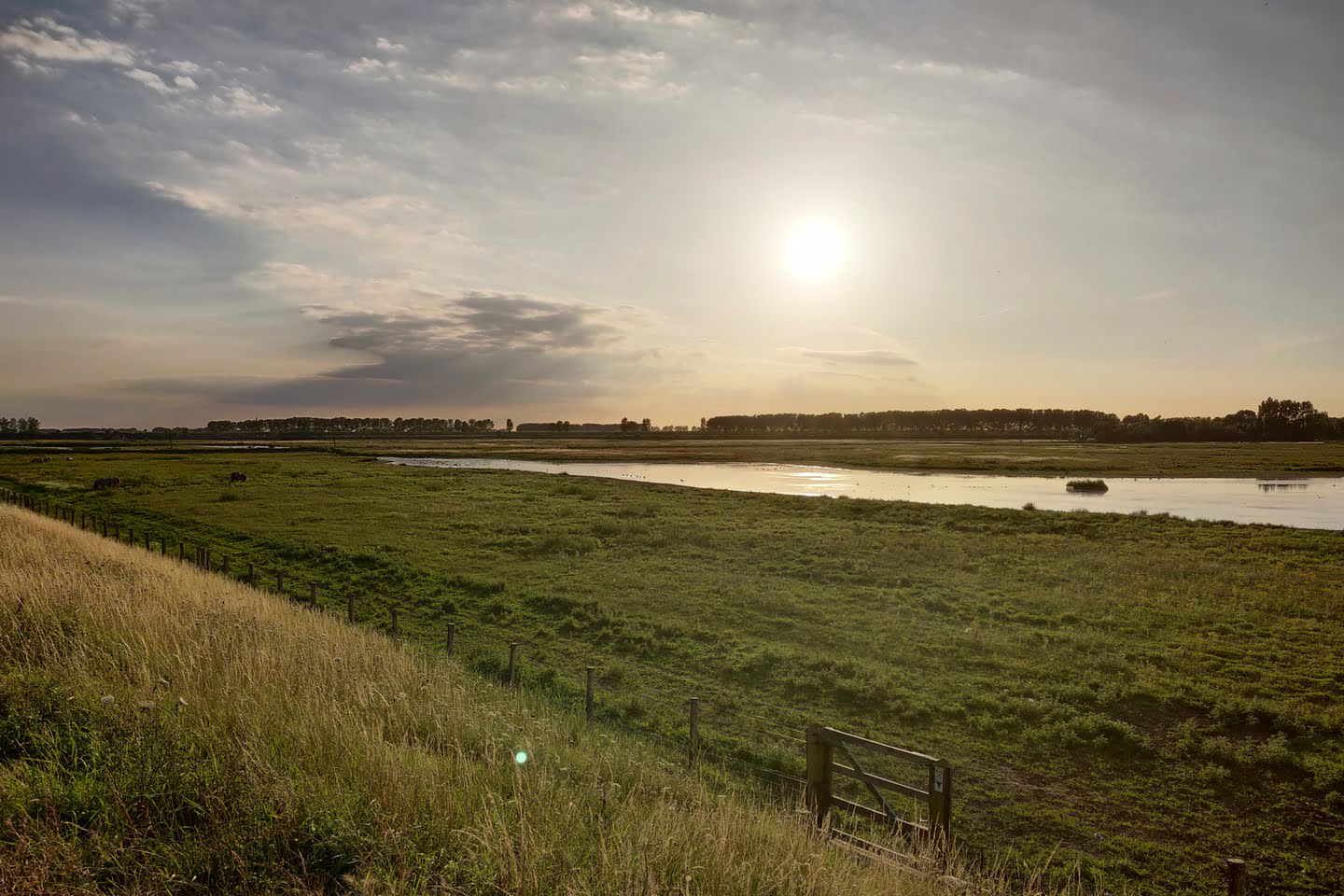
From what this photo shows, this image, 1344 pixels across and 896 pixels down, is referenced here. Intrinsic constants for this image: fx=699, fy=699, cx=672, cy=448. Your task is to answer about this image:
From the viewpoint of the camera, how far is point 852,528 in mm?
37438

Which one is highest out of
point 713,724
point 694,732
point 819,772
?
point 819,772

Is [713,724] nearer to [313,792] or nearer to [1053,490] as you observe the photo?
[313,792]

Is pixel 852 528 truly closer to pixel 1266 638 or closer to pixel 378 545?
pixel 1266 638

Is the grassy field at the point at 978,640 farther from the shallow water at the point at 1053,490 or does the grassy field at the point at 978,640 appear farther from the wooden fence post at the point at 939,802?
the shallow water at the point at 1053,490

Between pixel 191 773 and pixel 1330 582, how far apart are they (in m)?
33.3

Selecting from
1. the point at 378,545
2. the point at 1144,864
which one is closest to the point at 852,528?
the point at 378,545

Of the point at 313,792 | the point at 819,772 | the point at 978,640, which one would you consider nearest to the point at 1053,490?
the point at 978,640

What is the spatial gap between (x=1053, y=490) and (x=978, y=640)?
54515 millimetres

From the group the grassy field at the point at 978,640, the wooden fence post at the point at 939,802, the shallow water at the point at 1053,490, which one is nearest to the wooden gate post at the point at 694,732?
the grassy field at the point at 978,640

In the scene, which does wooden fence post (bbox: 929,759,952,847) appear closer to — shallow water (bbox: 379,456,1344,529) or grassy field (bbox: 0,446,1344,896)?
grassy field (bbox: 0,446,1344,896)

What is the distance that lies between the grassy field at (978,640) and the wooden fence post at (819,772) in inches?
97.7

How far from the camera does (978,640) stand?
59.8 ft

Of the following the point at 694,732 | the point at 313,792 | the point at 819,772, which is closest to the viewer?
the point at 313,792

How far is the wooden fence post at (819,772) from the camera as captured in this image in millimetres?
8500
